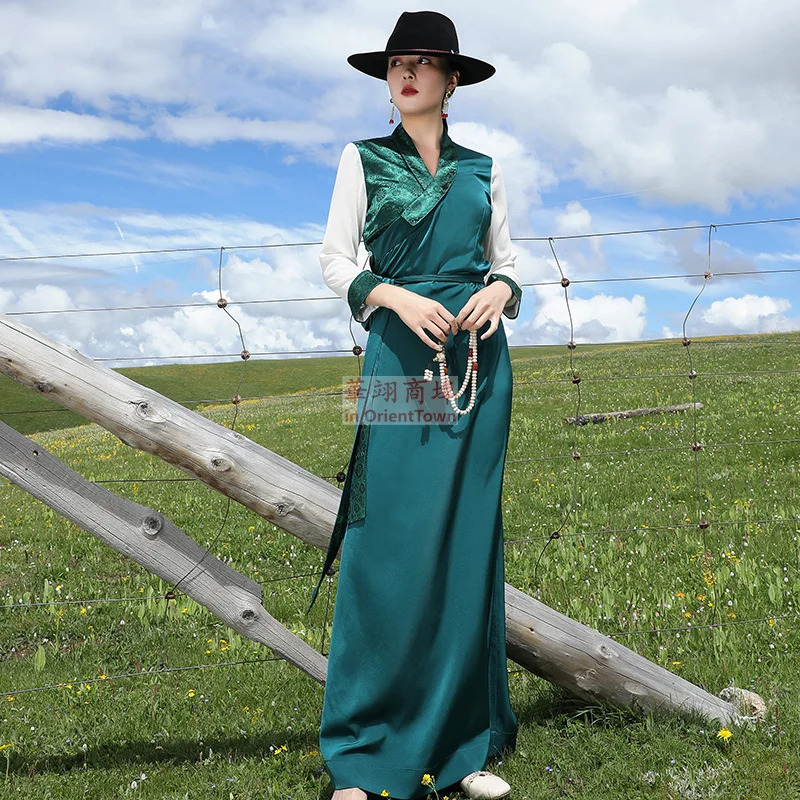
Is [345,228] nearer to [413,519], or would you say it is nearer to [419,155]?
[419,155]

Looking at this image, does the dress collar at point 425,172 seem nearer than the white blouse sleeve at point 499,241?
Yes

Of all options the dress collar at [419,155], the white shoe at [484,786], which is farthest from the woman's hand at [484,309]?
the white shoe at [484,786]

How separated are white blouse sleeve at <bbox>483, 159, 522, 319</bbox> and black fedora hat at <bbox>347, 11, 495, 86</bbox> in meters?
0.43

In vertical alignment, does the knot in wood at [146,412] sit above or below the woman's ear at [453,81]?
below

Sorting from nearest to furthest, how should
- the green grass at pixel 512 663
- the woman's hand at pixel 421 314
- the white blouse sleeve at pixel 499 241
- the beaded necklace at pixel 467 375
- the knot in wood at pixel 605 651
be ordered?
the woman's hand at pixel 421 314 → the beaded necklace at pixel 467 375 → the white blouse sleeve at pixel 499 241 → the green grass at pixel 512 663 → the knot in wood at pixel 605 651

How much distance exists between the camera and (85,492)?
3748 mm

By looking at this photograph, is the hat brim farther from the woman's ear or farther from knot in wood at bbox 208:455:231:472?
knot in wood at bbox 208:455:231:472

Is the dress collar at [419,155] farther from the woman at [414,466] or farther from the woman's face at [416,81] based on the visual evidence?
the woman's face at [416,81]

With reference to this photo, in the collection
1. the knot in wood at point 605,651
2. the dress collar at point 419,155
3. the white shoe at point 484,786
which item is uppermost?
the dress collar at point 419,155

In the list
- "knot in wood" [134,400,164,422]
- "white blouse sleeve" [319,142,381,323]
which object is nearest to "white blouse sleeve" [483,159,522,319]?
"white blouse sleeve" [319,142,381,323]

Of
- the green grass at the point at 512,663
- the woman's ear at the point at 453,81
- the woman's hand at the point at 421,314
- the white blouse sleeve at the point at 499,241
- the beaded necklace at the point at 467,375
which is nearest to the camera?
the woman's hand at the point at 421,314

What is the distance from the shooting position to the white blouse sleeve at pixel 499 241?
3.48 m

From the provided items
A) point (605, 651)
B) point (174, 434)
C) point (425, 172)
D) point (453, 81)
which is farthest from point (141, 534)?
point (453, 81)

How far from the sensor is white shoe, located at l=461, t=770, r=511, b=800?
3.36 meters
